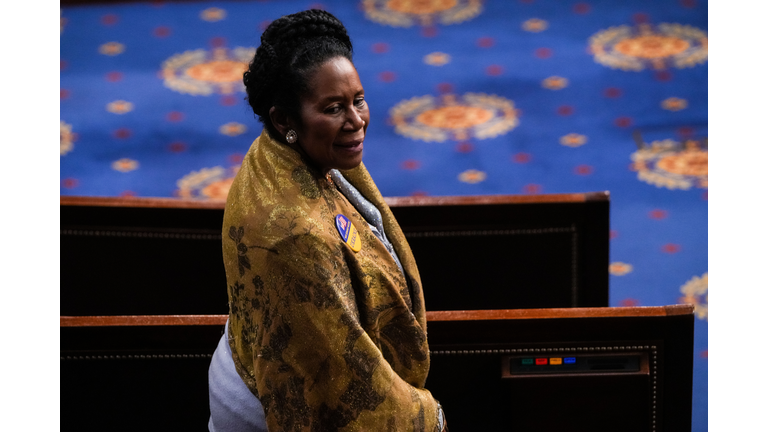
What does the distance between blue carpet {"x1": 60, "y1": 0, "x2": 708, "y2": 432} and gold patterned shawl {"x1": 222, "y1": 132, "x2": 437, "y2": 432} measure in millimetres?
1972

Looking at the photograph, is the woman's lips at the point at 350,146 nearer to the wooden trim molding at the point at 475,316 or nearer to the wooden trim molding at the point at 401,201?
the wooden trim molding at the point at 475,316

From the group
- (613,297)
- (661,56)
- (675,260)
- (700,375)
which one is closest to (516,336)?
(700,375)

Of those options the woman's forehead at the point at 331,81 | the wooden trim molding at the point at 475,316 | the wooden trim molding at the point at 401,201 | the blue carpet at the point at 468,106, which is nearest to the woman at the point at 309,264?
the woman's forehead at the point at 331,81

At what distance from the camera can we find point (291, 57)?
1514 millimetres

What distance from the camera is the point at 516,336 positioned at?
2064 millimetres

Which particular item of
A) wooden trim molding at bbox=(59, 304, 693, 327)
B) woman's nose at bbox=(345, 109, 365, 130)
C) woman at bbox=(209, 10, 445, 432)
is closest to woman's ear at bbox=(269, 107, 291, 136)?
woman at bbox=(209, 10, 445, 432)

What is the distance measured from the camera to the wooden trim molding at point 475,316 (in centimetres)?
204

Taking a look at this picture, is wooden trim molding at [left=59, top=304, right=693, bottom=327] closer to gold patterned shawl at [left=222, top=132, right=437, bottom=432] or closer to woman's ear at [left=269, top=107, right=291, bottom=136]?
gold patterned shawl at [left=222, top=132, right=437, bottom=432]

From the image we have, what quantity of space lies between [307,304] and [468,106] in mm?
3611

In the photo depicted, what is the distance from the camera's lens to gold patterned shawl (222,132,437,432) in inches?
57.7

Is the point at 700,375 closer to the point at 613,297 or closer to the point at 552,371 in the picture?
the point at 613,297

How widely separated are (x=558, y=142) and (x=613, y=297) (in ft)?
4.39

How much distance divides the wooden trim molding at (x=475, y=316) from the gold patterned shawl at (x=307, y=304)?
47 centimetres

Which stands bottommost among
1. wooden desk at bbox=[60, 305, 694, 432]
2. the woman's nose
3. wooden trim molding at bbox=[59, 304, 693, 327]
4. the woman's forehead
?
wooden desk at bbox=[60, 305, 694, 432]
